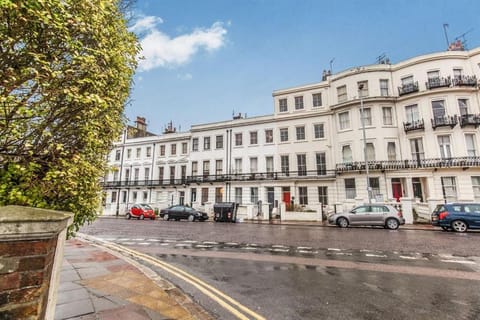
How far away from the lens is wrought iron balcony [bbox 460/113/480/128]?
69.5ft

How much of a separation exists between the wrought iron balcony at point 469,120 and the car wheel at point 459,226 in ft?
39.3

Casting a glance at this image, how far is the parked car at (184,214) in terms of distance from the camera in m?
24.1

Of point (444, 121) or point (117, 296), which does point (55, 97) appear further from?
point (444, 121)

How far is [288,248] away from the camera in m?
9.66

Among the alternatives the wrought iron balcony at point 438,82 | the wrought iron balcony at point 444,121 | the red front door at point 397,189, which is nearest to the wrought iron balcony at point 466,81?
the wrought iron balcony at point 438,82

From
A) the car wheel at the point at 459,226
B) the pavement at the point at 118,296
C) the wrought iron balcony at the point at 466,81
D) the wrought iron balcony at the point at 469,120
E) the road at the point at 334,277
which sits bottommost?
the road at the point at 334,277

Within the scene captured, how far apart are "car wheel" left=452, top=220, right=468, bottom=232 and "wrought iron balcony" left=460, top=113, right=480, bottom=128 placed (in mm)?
11993

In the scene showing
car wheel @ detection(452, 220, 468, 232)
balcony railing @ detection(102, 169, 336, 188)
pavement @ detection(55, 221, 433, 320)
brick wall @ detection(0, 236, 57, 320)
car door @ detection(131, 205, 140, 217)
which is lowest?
pavement @ detection(55, 221, 433, 320)

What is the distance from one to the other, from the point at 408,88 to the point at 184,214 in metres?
26.1

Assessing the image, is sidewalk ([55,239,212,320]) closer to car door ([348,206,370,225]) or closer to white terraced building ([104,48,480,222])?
car door ([348,206,370,225])

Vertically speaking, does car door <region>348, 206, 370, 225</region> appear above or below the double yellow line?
above

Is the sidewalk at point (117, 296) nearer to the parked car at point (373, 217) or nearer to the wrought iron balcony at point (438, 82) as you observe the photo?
the parked car at point (373, 217)

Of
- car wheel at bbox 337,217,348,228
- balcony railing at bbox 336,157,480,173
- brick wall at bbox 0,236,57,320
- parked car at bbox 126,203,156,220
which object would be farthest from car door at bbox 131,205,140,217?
brick wall at bbox 0,236,57,320

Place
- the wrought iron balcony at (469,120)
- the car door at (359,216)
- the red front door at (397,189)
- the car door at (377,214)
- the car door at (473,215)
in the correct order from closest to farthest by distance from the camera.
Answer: the car door at (473,215)
the car door at (377,214)
the car door at (359,216)
the wrought iron balcony at (469,120)
the red front door at (397,189)
